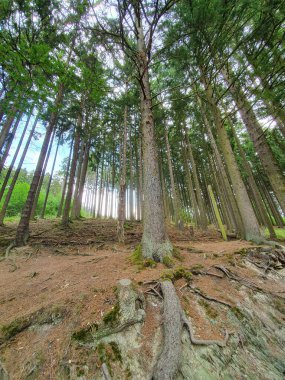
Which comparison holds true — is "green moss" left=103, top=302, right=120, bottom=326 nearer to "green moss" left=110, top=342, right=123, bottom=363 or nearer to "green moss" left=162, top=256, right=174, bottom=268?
"green moss" left=110, top=342, right=123, bottom=363

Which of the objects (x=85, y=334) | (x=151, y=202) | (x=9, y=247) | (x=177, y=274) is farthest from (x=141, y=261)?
(x=9, y=247)

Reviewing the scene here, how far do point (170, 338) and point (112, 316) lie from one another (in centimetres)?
85

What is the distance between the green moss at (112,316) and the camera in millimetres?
2336

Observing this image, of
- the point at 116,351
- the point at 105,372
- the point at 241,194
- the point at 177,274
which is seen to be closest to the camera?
the point at 105,372

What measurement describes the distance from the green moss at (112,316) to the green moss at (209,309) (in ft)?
4.54

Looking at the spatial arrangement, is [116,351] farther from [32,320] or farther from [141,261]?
[141,261]

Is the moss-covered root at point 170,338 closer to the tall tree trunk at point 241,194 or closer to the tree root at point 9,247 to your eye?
the tall tree trunk at point 241,194

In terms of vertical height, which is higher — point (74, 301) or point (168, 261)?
point (168, 261)

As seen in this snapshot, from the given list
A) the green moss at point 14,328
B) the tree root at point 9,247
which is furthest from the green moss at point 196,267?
the tree root at point 9,247

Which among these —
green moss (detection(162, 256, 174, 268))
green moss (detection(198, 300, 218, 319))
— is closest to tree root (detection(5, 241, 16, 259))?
green moss (detection(162, 256, 174, 268))

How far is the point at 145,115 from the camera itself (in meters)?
5.59

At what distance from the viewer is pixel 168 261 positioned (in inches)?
158

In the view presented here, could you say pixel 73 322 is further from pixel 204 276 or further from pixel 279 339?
pixel 279 339

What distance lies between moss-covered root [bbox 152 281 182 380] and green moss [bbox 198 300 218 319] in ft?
1.62
